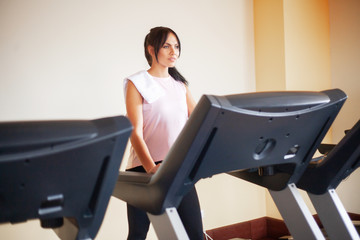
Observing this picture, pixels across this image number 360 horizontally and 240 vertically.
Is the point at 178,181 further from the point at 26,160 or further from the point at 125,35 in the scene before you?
the point at 125,35

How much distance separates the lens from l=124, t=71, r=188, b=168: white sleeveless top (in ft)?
5.57

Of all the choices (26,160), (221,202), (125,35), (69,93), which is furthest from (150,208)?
(221,202)

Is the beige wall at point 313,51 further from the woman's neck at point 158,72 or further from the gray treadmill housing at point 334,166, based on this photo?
the gray treadmill housing at point 334,166

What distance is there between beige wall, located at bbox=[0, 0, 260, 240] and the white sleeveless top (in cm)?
80

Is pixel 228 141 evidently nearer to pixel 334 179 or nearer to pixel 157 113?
pixel 334 179

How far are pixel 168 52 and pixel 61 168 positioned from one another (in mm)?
1205

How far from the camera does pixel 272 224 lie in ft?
10.8

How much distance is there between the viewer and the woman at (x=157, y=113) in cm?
159

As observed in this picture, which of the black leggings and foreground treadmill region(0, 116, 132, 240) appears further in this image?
the black leggings

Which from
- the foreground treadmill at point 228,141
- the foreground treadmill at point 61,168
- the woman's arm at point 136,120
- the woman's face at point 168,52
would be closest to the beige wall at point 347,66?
the woman's face at point 168,52

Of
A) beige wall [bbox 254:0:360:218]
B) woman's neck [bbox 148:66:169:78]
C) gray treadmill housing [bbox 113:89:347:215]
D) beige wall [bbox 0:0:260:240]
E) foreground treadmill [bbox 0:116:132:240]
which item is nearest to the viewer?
foreground treadmill [bbox 0:116:132:240]

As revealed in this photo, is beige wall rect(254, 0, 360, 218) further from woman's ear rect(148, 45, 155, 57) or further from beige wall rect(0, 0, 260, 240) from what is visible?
woman's ear rect(148, 45, 155, 57)

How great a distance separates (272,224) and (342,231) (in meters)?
2.13

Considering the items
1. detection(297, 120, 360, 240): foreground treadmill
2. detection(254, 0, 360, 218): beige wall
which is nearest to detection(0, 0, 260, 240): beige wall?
detection(254, 0, 360, 218): beige wall
